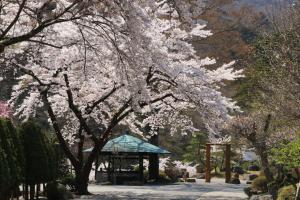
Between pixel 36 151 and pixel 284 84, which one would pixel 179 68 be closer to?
pixel 284 84

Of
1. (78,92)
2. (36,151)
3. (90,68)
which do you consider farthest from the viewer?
(78,92)

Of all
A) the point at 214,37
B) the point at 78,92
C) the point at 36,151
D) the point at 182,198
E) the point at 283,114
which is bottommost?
the point at 182,198

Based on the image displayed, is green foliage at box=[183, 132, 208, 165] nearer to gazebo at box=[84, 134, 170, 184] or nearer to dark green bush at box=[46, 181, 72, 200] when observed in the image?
gazebo at box=[84, 134, 170, 184]

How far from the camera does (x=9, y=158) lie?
13711mm

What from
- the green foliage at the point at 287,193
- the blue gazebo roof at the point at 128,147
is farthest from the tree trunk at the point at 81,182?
the blue gazebo roof at the point at 128,147

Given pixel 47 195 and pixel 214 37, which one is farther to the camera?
pixel 214 37

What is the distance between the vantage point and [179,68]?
18219 millimetres

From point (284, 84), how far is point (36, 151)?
7542mm

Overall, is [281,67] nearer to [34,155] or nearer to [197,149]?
[34,155]

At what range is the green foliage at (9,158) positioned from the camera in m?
12.9

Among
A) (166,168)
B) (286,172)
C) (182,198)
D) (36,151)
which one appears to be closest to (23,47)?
(36,151)

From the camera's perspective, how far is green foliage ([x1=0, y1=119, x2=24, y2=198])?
12922 millimetres

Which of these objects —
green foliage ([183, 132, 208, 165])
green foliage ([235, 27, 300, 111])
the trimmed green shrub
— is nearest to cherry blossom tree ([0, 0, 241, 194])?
green foliage ([235, 27, 300, 111])

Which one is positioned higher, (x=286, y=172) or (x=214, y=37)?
(x=214, y=37)
